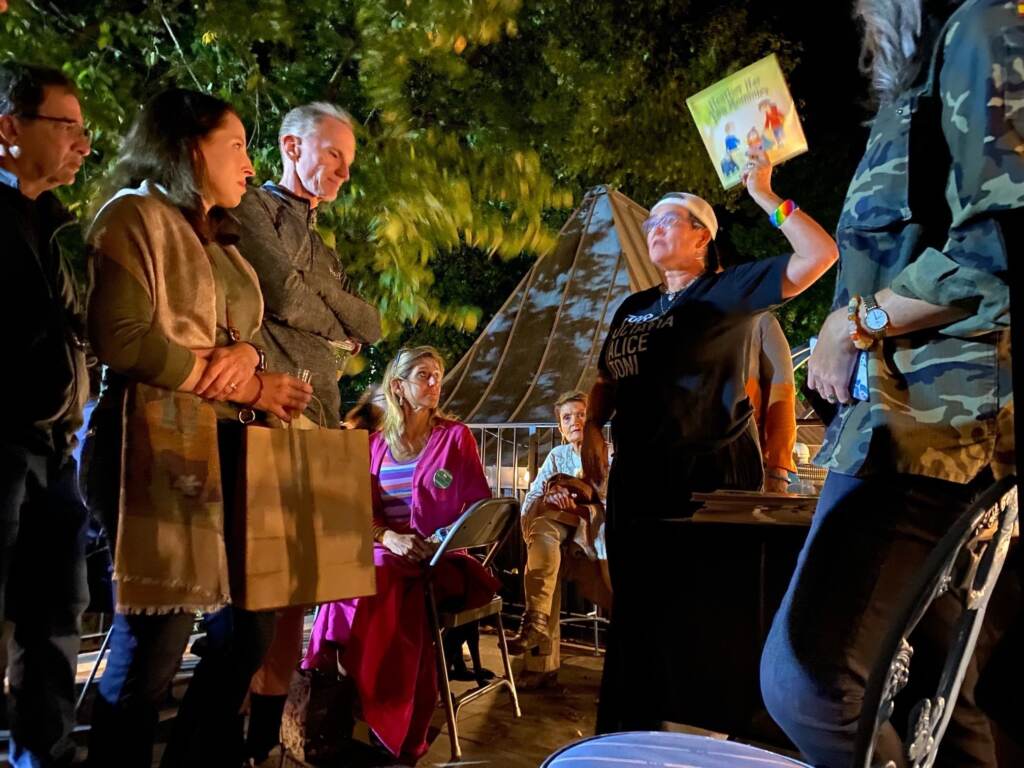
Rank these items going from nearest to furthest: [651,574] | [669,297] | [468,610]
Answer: [651,574], [669,297], [468,610]

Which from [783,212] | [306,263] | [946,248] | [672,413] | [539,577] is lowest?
[539,577]

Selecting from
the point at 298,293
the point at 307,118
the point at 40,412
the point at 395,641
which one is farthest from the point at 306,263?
the point at 395,641

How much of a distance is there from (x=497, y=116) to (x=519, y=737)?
11.2ft

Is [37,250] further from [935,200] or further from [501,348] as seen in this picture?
[501,348]

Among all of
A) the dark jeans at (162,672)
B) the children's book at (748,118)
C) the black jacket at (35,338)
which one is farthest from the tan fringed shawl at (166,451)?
the children's book at (748,118)

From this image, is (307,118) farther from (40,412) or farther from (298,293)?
(40,412)

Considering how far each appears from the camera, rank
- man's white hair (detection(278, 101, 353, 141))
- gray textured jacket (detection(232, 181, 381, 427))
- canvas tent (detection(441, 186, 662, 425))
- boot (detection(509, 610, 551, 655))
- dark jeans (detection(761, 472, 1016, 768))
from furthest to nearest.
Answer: canvas tent (detection(441, 186, 662, 425)) < boot (detection(509, 610, 551, 655)) < man's white hair (detection(278, 101, 353, 141)) < gray textured jacket (detection(232, 181, 381, 427)) < dark jeans (detection(761, 472, 1016, 768))

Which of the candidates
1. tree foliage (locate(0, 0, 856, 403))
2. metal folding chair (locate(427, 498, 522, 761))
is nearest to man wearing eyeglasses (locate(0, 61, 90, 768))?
tree foliage (locate(0, 0, 856, 403))

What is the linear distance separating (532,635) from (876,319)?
3803mm

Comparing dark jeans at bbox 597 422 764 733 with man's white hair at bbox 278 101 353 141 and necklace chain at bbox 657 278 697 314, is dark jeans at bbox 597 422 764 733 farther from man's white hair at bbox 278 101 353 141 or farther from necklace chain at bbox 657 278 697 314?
man's white hair at bbox 278 101 353 141

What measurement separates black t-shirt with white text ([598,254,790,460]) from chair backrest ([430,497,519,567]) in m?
1.09

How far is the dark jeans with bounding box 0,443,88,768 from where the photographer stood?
2.26 m

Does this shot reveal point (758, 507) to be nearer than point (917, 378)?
No

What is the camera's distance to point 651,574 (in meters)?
2.37
